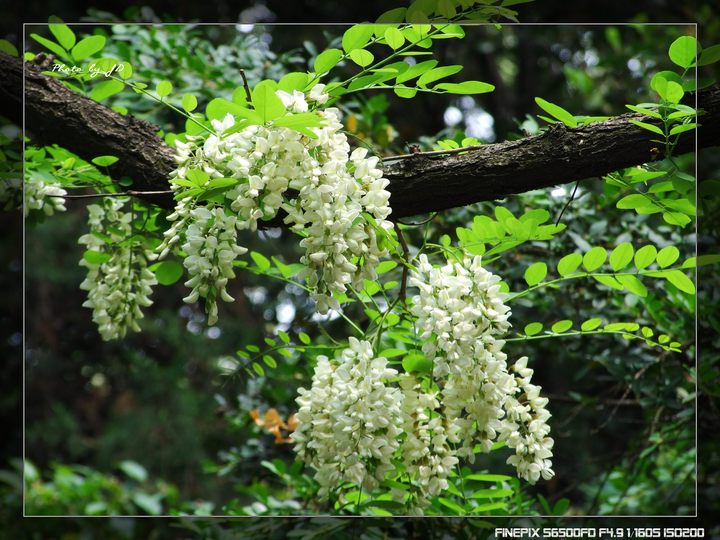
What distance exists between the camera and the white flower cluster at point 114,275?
1.01 metres

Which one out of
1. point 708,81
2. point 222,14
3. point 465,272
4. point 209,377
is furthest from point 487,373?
point 222,14

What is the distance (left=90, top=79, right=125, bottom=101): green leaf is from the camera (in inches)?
44.7

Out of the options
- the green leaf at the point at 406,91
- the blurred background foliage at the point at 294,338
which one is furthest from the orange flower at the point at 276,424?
the green leaf at the point at 406,91

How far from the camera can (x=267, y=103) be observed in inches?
31.0

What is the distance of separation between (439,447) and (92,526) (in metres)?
1.51

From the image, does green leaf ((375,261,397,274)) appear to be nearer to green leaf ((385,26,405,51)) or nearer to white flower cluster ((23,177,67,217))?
green leaf ((385,26,405,51))

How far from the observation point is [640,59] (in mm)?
2246

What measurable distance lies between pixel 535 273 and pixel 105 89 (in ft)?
2.21

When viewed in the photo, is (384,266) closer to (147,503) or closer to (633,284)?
(633,284)

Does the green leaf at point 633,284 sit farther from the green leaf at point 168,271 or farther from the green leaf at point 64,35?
the green leaf at point 64,35

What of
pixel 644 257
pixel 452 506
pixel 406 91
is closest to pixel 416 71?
pixel 406 91

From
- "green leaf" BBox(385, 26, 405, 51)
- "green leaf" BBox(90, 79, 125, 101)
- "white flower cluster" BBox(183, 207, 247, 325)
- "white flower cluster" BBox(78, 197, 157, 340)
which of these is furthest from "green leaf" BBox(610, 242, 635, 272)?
"green leaf" BBox(90, 79, 125, 101)

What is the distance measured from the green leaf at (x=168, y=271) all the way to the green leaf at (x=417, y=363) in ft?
1.06

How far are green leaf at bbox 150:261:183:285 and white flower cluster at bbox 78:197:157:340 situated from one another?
0.03 ft
